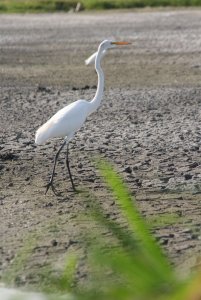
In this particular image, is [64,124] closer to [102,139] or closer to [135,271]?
[102,139]

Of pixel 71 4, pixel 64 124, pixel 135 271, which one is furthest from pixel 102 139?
pixel 71 4

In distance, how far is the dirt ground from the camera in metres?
6.22

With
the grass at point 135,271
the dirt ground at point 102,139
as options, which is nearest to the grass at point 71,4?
the dirt ground at point 102,139

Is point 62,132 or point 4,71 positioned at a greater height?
point 62,132

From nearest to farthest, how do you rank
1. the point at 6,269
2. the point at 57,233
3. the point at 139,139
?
the point at 6,269 < the point at 57,233 < the point at 139,139

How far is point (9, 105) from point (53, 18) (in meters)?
23.0

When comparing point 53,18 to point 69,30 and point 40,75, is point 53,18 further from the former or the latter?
point 40,75

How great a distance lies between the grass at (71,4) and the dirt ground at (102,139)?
14713mm

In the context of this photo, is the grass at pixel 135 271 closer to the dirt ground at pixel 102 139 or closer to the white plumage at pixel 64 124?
the dirt ground at pixel 102 139

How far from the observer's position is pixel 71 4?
142 ft

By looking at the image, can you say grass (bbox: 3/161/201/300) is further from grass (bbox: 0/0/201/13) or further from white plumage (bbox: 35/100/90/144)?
grass (bbox: 0/0/201/13)

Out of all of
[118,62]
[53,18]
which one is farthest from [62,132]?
[53,18]

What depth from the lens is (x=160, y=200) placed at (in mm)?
7480

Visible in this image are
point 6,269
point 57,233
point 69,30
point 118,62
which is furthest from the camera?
point 69,30
